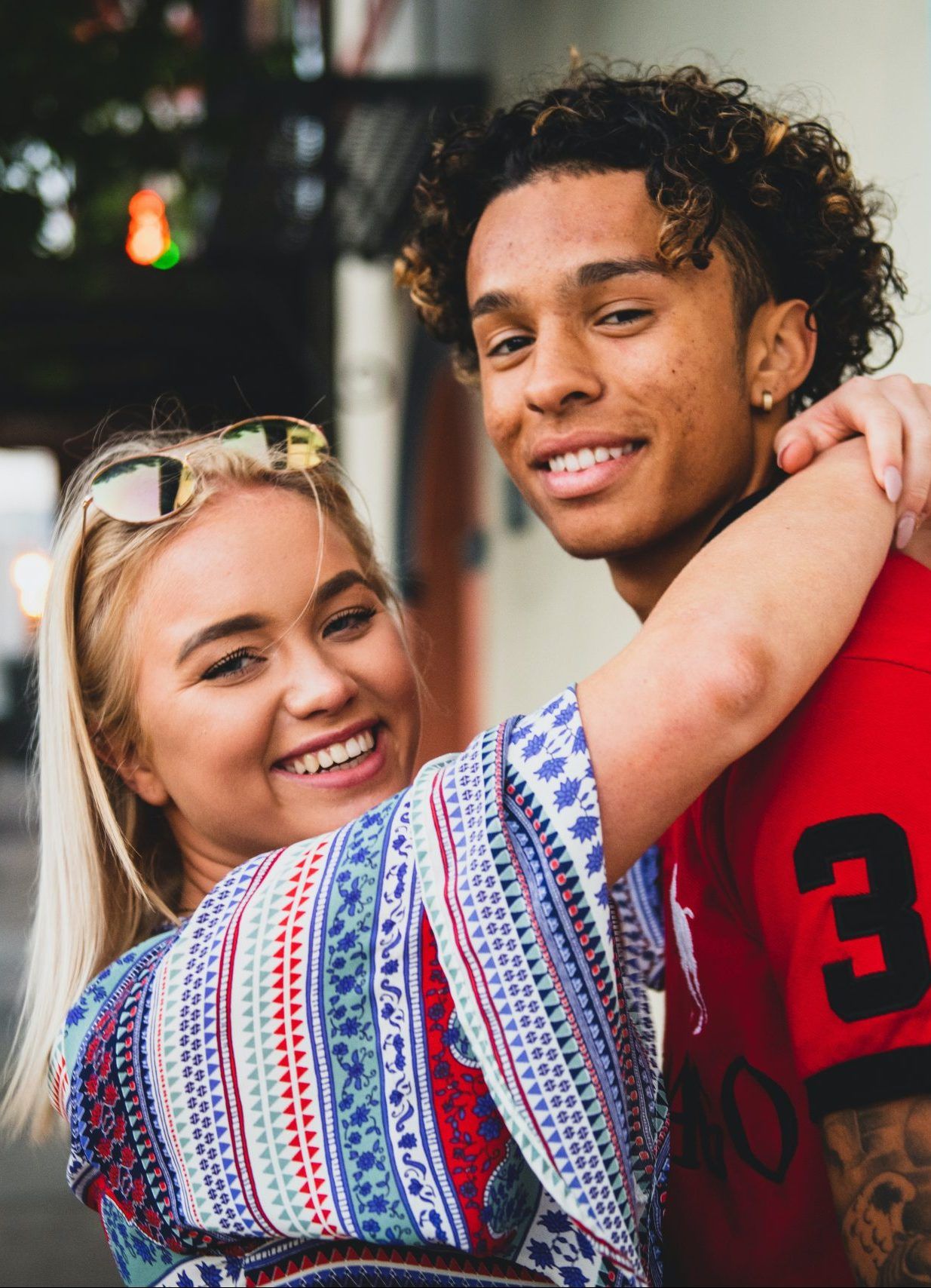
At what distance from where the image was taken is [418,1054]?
1.25m

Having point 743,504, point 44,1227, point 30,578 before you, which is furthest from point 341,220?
point 743,504

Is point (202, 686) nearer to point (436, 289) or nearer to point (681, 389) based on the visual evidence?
point (681, 389)

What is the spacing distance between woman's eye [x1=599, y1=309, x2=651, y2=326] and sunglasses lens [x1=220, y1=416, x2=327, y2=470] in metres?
0.50

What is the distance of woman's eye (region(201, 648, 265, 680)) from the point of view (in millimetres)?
1809

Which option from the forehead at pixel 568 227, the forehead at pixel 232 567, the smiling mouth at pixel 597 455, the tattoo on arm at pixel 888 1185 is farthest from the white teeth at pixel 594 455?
the tattoo on arm at pixel 888 1185

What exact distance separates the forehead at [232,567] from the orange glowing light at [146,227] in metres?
7.95

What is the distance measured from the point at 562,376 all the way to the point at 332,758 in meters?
0.61

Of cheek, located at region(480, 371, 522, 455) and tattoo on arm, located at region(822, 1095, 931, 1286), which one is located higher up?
cheek, located at region(480, 371, 522, 455)

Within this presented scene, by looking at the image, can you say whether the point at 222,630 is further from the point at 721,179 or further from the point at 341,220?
the point at 341,220

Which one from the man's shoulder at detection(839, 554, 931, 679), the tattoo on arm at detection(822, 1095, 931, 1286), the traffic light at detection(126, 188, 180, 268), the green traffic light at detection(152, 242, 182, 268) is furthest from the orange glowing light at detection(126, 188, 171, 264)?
the tattoo on arm at detection(822, 1095, 931, 1286)

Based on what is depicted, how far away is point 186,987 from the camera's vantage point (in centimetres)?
133

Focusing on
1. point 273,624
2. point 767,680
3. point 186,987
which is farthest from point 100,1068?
point 767,680

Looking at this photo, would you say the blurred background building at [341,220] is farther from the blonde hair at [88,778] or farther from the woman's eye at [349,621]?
the woman's eye at [349,621]

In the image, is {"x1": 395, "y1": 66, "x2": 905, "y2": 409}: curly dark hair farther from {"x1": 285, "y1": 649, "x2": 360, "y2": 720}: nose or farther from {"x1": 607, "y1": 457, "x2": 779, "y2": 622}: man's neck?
{"x1": 285, "y1": 649, "x2": 360, "y2": 720}: nose
